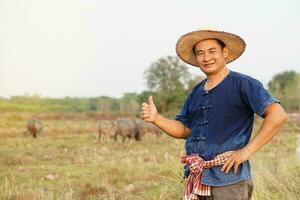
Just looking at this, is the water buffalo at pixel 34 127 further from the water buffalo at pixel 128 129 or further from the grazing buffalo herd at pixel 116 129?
the water buffalo at pixel 128 129

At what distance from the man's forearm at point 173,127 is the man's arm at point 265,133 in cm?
55

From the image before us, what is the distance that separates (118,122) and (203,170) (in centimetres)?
1753

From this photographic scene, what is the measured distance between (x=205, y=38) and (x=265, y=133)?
2.29 feet

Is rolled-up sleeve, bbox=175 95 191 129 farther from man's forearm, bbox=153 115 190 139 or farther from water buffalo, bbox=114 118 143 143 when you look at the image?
water buffalo, bbox=114 118 143 143

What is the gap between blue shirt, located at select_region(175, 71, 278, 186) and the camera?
2.80 meters

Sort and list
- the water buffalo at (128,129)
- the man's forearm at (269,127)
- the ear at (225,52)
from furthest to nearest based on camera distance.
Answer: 1. the water buffalo at (128,129)
2. the ear at (225,52)
3. the man's forearm at (269,127)

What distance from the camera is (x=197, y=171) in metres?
2.90

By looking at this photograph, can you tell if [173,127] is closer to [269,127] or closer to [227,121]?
[227,121]

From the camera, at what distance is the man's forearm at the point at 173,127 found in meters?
3.13

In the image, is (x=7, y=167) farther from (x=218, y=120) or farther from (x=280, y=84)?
(x=280, y=84)

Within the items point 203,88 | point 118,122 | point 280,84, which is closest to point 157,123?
point 203,88

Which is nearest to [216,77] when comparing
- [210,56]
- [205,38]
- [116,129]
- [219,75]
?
[219,75]

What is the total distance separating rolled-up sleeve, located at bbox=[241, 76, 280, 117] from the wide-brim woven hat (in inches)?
12.6

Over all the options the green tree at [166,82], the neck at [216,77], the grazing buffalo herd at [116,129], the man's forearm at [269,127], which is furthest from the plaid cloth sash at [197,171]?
the green tree at [166,82]
